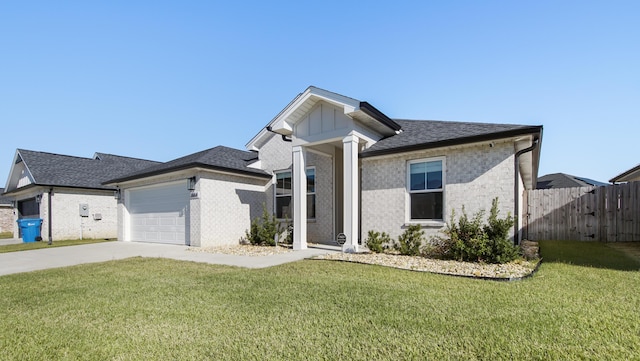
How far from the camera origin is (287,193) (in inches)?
527

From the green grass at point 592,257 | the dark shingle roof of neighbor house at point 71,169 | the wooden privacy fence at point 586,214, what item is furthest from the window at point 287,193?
the dark shingle roof of neighbor house at point 71,169

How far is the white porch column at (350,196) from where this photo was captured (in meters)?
9.43

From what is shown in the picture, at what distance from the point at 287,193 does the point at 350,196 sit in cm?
460

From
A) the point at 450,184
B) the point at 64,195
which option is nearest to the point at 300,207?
the point at 450,184

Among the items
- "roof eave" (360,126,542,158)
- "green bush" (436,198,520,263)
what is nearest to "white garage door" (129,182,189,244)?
"roof eave" (360,126,542,158)

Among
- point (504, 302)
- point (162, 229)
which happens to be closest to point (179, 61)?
point (162, 229)

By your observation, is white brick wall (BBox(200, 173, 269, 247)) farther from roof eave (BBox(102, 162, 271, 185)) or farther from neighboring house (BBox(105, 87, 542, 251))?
roof eave (BBox(102, 162, 271, 185))

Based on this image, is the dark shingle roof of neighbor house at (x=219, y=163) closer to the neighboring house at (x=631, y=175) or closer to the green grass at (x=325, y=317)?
the green grass at (x=325, y=317)

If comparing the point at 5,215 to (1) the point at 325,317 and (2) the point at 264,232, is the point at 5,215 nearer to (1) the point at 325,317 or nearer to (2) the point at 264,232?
(2) the point at 264,232

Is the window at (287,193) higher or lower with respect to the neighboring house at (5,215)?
higher

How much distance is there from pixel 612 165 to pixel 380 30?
2211 cm

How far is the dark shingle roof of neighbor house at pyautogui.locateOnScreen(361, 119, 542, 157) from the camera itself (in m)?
7.87

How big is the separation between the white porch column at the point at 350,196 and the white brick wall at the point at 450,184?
2.90ft

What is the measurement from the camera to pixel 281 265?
24.7 feet
